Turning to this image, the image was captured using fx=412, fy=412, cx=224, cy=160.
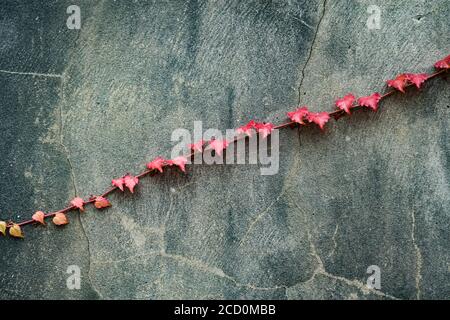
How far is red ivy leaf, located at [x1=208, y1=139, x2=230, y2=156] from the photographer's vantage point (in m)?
2.91

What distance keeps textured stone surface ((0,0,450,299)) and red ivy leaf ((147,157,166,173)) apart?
7cm

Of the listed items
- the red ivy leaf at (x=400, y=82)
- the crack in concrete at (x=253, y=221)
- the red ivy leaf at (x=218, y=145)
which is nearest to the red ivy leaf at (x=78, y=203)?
the red ivy leaf at (x=218, y=145)

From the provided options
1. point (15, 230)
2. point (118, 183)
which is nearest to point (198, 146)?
point (118, 183)

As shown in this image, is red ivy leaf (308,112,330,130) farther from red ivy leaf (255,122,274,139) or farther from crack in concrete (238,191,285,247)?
crack in concrete (238,191,285,247)

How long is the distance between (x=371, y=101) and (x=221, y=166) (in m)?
1.16

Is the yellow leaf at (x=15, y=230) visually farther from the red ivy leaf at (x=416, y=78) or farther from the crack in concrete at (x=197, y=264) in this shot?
the red ivy leaf at (x=416, y=78)

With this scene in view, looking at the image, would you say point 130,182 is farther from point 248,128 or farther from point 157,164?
point 248,128

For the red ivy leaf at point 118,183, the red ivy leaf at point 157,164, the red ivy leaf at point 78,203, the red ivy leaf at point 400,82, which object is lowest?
the red ivy leaf at point 78,203

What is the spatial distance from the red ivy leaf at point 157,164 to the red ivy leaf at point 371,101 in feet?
4.87

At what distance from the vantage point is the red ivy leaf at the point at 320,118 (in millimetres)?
2913

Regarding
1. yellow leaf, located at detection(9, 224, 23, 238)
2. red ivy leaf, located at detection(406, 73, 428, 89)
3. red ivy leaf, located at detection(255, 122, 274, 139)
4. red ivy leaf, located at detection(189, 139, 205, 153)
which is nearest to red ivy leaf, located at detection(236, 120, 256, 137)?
red ivy leaf, located at detection(255, 122, 274, 139)

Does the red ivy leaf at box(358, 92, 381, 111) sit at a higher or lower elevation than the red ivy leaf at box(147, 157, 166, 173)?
higher
